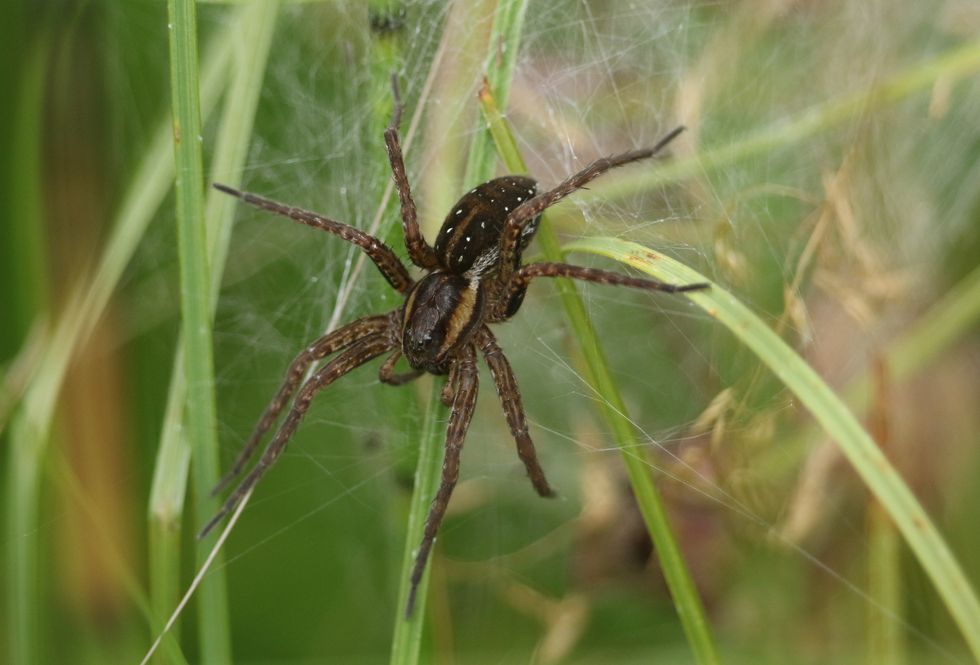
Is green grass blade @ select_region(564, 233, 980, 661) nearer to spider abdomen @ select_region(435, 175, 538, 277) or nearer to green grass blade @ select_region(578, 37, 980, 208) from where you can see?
spider abdomen @ select_region(435, 175, 538, 277)

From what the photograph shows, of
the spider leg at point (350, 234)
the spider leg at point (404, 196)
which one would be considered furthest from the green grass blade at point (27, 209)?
the spider leg at point (404, 196)

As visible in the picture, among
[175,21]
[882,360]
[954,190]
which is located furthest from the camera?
[954,190]

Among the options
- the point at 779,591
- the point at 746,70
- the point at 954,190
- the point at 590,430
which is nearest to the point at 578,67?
the point at 746,70

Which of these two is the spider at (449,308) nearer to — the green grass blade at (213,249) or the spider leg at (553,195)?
the spider leg at (553,195)

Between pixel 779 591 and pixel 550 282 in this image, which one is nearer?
pixel 550 282

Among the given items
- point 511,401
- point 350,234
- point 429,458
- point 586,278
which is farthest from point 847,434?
point 350,234

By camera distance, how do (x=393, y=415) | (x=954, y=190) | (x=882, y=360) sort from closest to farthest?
(x=393, y=415) < (x=882, y=360) < (x=954, y=190)

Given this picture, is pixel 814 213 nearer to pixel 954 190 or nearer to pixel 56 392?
pixel 954 190
